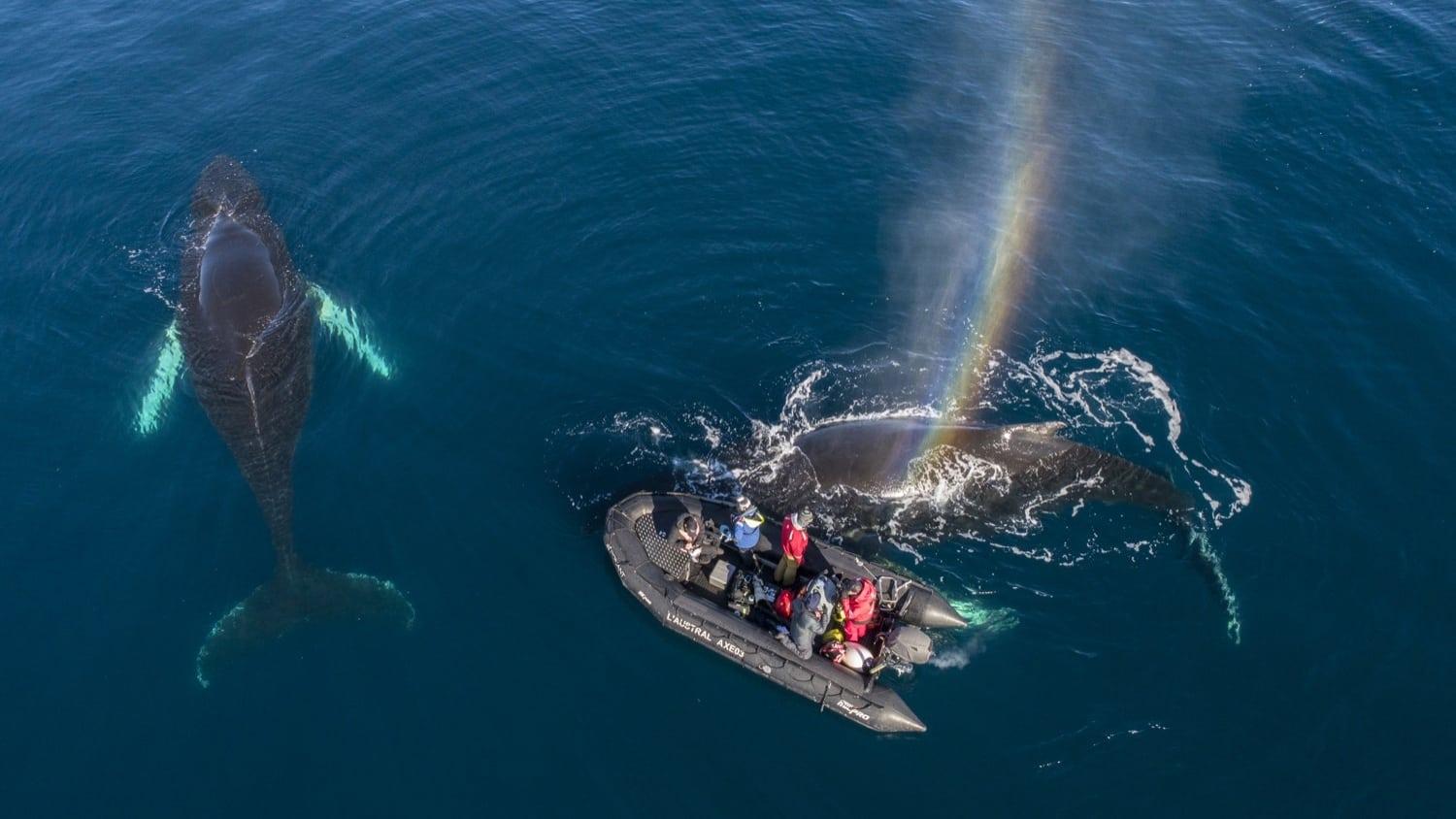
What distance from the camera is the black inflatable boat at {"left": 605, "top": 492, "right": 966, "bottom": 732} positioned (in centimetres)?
2430

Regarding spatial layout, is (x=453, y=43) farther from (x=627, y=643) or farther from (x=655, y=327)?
(x=627, y=643)

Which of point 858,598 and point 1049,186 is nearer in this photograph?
point 858,598

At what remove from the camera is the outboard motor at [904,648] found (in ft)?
81.7

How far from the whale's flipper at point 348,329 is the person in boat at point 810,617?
17720 millimetres

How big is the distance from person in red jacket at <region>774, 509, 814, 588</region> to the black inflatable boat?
72 centimetres

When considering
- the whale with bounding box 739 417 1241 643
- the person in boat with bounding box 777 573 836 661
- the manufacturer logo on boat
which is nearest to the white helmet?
the person in boat with bounding box 777 573 836 661

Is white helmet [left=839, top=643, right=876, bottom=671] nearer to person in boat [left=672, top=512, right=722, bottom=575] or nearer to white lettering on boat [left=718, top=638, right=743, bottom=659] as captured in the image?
white lettering on boat [left=718, top=638, right=743, bottom=659]

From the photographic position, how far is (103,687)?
24891 mm

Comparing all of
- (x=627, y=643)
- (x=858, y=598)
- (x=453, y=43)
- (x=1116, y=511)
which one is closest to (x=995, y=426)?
(x=1116, y=511)

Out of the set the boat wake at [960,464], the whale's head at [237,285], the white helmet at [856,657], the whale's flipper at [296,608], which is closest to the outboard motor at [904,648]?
the white helmet at [856,657]

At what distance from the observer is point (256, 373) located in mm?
32438

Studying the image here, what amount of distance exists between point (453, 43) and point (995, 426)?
38.6 metres

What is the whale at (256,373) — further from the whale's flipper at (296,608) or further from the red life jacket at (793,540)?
the red life jacket at (793,540)

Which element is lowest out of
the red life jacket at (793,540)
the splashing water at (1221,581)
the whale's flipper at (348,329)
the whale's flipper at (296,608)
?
the whale's flipper at (296,608)
